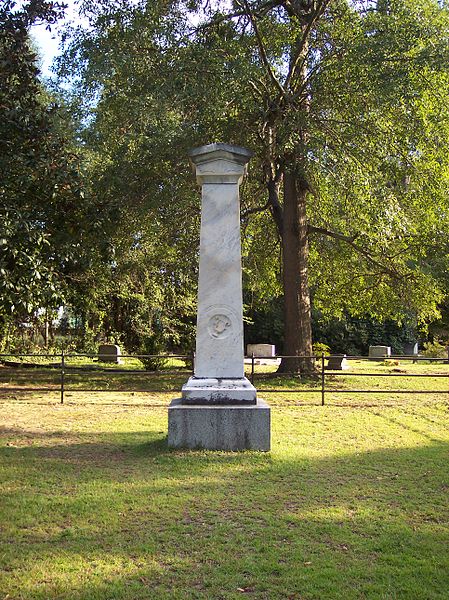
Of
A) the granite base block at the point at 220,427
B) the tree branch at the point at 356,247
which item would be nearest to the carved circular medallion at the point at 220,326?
the granite base block at the point at 220,427

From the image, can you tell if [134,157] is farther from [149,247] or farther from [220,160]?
[220,160]

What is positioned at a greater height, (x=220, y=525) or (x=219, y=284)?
(x=219, y=284)

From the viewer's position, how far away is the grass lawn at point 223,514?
3820 millimetres

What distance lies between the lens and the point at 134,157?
46.5 ft

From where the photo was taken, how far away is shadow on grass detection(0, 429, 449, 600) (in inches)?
150

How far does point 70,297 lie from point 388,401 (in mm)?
6825

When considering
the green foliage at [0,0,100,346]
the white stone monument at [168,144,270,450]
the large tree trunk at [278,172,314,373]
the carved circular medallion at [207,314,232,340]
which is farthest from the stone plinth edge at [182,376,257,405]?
the large tree trunk at [278,172,314,373]

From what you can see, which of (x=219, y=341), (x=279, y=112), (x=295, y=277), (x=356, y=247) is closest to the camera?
(x=219, y=341)

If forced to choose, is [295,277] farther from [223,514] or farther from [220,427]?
[223,514]

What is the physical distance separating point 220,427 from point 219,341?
1.03 meters

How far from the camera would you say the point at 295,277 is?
16.4m

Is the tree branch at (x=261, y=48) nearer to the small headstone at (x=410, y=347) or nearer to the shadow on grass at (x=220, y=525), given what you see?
the shadow on grass at (x=220, y=525)

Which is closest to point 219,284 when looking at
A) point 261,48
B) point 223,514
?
point 223,514

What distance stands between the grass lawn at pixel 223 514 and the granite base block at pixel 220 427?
6.5 inches
